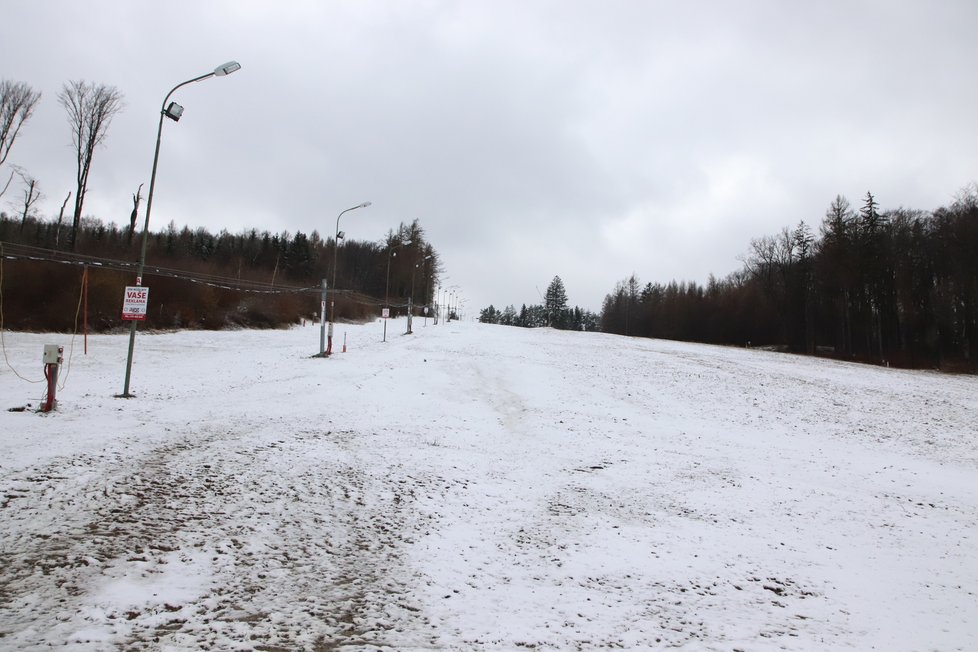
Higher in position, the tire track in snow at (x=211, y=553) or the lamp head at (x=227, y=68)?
the lamp head at (x=227, y=68)

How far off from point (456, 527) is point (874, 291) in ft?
195

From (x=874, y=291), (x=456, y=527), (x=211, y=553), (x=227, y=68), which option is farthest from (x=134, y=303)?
(x=874, y=291)

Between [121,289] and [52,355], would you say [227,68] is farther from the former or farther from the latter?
[121,289]

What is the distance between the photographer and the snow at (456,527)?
4078 mm

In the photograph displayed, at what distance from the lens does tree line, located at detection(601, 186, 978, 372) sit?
142 feet

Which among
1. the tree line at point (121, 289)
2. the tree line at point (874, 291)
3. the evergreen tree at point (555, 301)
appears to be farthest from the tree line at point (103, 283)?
the evergreen tree at point (555, 301)

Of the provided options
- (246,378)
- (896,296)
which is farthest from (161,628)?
(896,296)

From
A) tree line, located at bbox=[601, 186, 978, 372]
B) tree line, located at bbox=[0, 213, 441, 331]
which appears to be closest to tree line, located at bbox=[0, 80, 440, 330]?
tree line, located at bbox=[0, 213, 441, 331]

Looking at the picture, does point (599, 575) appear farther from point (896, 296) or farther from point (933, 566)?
point (896, 296)

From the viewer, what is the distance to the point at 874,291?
5053cm

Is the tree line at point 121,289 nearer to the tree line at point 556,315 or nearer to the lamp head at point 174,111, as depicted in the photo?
the lamp head at point 174,111

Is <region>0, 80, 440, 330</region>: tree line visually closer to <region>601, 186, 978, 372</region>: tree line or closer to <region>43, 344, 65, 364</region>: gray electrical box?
<region>43, 344, 65, 364</region>: gray electrical box

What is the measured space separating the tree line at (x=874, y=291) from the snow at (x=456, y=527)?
131 ft

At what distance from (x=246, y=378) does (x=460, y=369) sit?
815 centimetres
